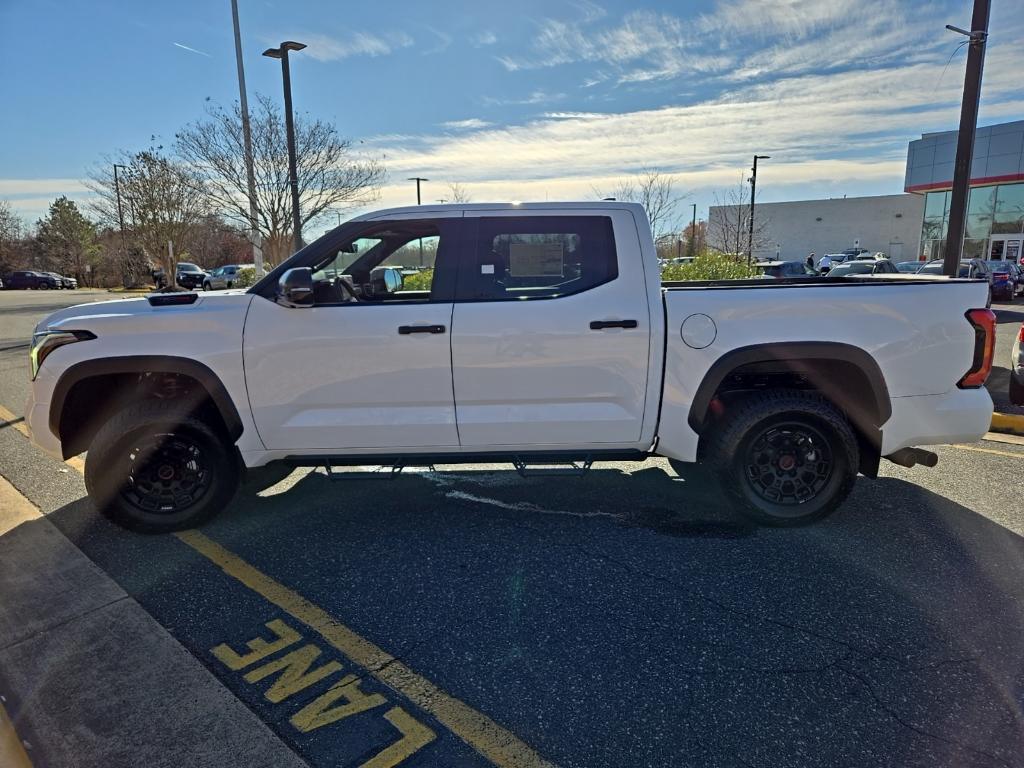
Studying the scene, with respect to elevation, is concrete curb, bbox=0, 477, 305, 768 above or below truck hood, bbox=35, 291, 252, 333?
below

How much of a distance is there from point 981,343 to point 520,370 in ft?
8.76

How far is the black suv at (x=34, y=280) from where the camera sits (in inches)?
1833

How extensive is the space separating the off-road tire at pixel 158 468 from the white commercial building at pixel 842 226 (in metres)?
51.6

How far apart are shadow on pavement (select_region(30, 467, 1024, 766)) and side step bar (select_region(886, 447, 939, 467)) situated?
0.43m

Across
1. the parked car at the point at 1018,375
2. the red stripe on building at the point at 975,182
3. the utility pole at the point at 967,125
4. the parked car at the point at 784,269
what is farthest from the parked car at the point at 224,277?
the red stripe on building at the point at 975,182

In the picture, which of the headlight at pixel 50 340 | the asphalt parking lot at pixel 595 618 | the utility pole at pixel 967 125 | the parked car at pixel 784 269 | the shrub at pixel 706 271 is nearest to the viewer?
the asphalt parking lot at pixel 595 618

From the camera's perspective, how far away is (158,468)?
3986 mm

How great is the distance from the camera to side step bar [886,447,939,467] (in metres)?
3.93

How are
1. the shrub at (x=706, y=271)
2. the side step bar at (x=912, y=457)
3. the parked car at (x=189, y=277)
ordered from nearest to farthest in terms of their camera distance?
the side step bar at (x=912, y=457) → the shrub at (x=706, y=271) → the parked car at (x=189, y=277)

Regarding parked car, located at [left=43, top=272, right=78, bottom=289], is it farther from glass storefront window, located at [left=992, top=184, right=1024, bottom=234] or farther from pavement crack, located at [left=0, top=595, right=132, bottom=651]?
glass storefront window, located at [left=992, top=184, right=1024, bottom=234]

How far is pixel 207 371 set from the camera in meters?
3.77

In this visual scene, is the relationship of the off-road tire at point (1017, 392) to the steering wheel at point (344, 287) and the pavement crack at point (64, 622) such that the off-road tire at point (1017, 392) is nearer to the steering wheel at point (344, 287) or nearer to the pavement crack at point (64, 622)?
the steering wheel at point (344, 287)

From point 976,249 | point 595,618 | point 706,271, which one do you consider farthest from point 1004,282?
point 595,618

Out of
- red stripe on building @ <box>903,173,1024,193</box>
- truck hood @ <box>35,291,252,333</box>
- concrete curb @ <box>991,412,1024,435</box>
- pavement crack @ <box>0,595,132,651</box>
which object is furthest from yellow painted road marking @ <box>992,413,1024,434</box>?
red stripe on building @ <box>903,173,1024,193</box>
